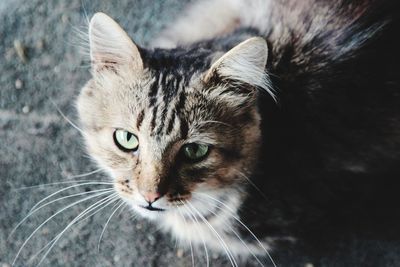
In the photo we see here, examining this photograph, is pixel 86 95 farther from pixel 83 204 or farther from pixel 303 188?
pixel 303 188

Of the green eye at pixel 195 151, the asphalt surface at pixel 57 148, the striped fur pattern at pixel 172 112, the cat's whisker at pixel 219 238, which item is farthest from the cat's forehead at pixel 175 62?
the asphalt surface at pixel 57 148

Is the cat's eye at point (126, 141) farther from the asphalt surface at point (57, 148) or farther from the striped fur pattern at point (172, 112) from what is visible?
the asphalt surface at point (57, 148)

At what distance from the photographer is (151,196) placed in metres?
1.11

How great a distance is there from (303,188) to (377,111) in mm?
235

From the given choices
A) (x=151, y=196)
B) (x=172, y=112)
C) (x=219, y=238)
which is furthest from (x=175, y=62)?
(x=219, y=238)

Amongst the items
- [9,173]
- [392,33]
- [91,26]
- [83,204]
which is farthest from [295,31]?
[9,173]

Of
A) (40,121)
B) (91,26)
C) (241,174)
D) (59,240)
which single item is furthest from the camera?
(40,121)

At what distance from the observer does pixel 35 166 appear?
1.53 metres

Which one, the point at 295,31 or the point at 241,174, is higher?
the point at 295,31

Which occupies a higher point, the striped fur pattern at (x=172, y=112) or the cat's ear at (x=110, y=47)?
the cat's ear at (x=110, y=47)

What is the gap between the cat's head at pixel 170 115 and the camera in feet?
3.58

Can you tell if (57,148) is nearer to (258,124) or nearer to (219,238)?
A: (219,238)

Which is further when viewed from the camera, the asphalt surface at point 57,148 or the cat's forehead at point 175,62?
the asphalt surface at point 57,148

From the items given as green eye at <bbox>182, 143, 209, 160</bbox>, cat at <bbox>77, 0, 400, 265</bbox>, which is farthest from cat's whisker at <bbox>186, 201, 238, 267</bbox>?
green eye at <bbox>182, 143, 209, 160</bbox>
